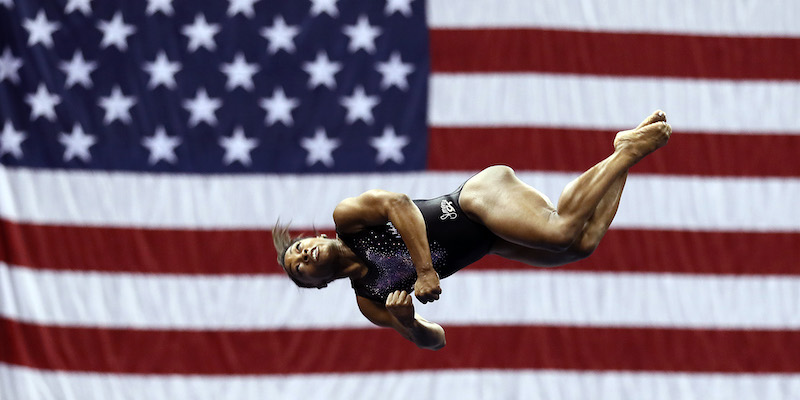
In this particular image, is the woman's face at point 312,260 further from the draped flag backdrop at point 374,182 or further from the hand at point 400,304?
the draped flag backdrop at point 374,182

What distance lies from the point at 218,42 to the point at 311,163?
1099mm

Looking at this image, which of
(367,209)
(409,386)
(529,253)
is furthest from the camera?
(409,386)

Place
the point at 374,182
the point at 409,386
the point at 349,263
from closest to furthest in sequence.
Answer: the point at 349,263, the point at 409,386, the point at 374,182

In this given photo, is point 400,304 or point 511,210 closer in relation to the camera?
point 400,304

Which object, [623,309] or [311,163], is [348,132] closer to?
[311,163]

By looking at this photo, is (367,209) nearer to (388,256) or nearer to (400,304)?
(388,256)

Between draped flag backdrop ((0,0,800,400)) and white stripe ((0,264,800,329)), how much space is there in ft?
0.05

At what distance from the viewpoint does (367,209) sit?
11.0 feet

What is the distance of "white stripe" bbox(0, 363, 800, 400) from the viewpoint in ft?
19.4

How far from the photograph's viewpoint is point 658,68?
6.15 m

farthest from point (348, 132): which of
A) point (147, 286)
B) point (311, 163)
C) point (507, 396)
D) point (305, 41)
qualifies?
point (507, 396)

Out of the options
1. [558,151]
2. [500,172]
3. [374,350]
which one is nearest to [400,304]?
[500,172]

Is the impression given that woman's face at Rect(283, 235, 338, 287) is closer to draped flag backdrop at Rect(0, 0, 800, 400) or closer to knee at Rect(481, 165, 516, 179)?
knee at Rect(481, 165, 516, 179)

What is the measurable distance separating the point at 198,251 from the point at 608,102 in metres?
3.01
